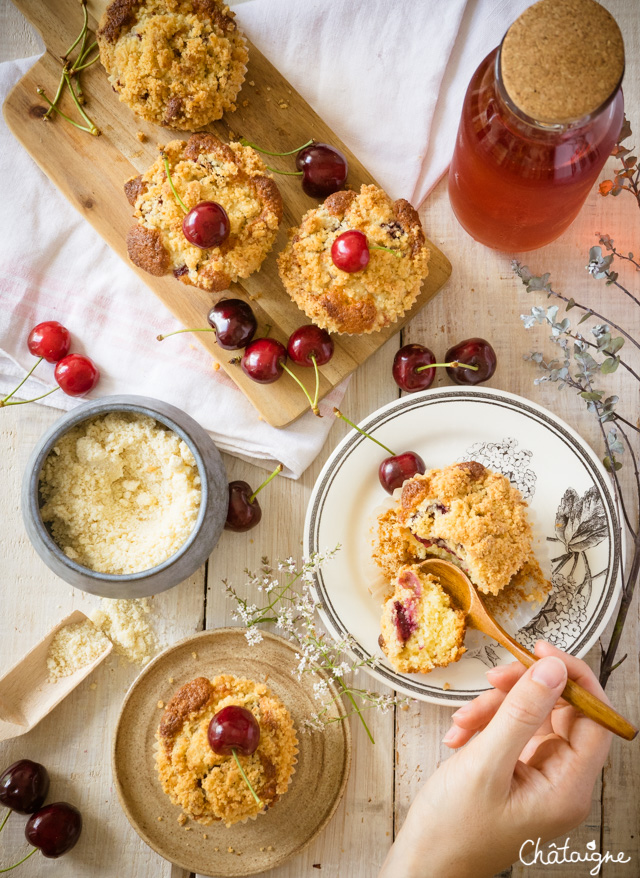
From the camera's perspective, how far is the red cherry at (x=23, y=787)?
199 cm

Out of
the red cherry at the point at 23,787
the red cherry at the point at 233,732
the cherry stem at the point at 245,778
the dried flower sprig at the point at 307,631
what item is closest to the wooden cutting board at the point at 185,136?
the dried flower sprig at the point at 307,631

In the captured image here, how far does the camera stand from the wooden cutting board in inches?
A: 77.7

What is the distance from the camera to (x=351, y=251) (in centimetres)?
176

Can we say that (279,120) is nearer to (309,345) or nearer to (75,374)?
(309,345)

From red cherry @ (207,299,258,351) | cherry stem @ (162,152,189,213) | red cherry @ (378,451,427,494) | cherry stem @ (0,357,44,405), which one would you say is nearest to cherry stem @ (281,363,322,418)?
red cherry @ (207,299,258,351)

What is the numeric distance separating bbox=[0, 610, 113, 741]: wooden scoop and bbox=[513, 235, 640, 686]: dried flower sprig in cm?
151

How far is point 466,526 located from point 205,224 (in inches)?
40.4

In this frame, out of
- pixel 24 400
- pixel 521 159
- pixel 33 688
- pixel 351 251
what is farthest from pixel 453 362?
pixel 33 688

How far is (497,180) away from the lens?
1.72 m

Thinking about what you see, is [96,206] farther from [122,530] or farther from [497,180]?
[497,180]

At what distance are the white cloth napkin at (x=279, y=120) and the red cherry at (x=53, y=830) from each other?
1.16 metres

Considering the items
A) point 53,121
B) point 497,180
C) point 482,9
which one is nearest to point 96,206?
point 53,121

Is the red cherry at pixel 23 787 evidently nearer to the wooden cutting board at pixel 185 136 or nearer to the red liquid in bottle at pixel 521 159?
the wooden cutting board at pixel 185 136

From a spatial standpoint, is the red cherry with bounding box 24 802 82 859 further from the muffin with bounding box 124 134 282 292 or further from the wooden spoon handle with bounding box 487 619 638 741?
the muffin with bounding box 124 134 282 292
